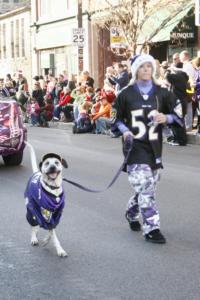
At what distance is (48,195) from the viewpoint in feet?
19.6

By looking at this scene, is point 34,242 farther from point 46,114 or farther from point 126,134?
point 46,114

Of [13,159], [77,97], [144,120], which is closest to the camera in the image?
[144,120]

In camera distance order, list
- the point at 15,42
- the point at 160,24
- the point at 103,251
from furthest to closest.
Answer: the point at 15,42
the point at 160,24
the point at 103,251

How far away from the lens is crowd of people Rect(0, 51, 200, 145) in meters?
15.1

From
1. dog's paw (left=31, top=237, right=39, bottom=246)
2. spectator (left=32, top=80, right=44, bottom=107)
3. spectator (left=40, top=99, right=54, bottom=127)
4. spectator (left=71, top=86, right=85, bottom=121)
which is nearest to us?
dog's paw (left=31, top=237, right=39, bottom=246)

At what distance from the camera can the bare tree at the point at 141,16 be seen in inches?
846

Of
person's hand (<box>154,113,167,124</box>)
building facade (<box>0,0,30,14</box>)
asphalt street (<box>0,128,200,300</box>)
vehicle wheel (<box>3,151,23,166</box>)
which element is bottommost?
asphalt street (<box>0,128,200,300</box>)

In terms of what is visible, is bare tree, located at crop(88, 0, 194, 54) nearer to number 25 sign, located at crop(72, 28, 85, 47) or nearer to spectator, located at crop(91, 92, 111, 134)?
number 25 sign, located at crop(72, 28, 85, 47)

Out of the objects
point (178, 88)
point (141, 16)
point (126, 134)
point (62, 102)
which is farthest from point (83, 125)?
point (126, 134)

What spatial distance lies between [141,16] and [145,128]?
18.1 meters

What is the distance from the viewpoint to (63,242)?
6.50 metres

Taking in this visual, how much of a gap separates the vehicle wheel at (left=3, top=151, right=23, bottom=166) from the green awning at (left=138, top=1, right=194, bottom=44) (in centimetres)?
1209

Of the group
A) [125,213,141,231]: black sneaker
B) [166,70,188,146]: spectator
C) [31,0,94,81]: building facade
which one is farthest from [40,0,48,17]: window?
[125,213,141,231]: black sneaker

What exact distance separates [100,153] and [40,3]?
24.5m
